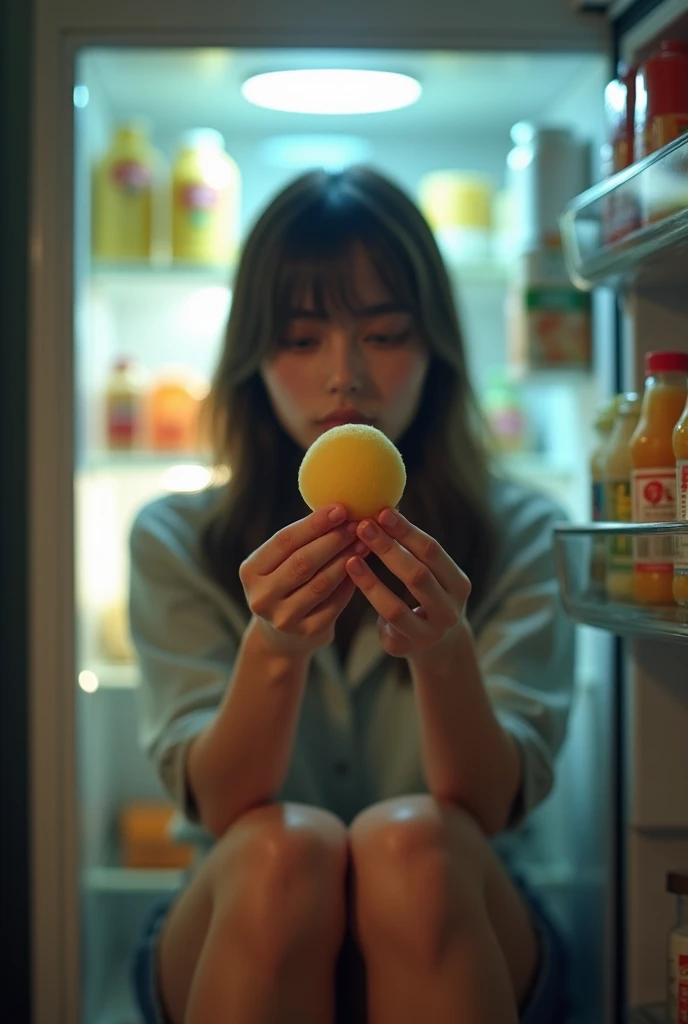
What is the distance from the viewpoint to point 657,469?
0.86 metres

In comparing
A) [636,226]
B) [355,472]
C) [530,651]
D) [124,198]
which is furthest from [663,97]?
[124,198]

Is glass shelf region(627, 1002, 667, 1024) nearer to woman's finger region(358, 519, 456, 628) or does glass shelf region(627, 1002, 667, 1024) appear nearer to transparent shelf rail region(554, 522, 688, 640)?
transparent shelf rail region(554, 522, 688, 640)

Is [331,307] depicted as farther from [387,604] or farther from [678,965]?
[678,965]

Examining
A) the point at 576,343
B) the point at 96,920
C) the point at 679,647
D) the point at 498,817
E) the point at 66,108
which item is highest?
the point at 66,108

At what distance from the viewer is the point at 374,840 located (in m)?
0.91

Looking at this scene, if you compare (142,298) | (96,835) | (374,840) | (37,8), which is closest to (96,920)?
(96,835)

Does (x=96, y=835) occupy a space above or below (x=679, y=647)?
below

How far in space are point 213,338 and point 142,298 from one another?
134 mm

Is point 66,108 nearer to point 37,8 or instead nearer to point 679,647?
point 37,8

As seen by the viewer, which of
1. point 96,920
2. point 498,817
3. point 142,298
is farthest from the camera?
point 142,298

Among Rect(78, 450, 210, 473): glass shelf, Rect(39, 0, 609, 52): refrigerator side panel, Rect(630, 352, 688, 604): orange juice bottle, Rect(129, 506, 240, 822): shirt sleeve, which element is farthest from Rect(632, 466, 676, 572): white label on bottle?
Rect(78, 450, 210, 473): glass shelf

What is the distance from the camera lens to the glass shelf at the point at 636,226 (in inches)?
31.2

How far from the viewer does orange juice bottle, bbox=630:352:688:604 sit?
849mm

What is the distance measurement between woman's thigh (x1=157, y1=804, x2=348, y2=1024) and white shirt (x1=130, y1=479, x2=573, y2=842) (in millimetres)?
170
